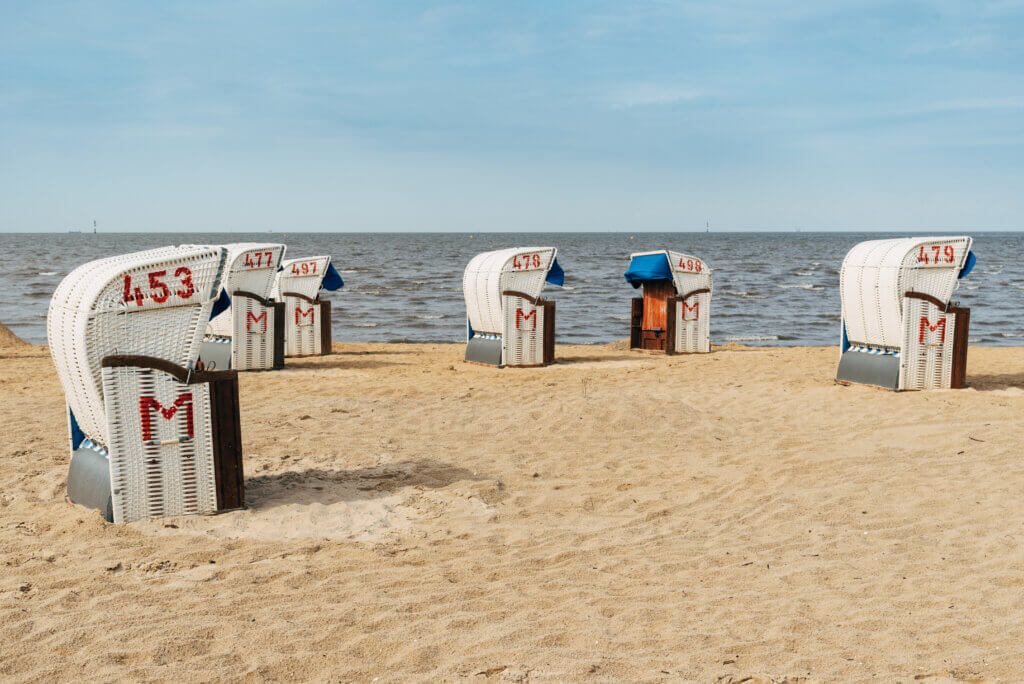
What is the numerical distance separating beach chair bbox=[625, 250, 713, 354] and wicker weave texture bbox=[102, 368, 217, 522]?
11.4m

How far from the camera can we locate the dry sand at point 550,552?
407 centimetres

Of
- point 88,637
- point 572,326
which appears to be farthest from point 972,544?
point 572,326

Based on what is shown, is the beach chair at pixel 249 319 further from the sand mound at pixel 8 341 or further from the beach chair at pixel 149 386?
the beach chair at pixel 149 386

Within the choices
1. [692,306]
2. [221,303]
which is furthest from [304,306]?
[221,303]

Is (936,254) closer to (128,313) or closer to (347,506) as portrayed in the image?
(347,506)

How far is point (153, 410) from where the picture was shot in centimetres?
563

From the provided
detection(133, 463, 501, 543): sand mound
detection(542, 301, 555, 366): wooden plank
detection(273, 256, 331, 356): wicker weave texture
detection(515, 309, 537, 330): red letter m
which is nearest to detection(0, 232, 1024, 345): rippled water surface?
detection(273, 256, 331, 356): wicker weave texture

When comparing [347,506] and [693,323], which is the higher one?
[693,323]

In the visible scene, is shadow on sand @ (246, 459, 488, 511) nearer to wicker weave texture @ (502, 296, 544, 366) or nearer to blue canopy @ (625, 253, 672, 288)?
wicker weave texture @ (502, 296, 544, 366)

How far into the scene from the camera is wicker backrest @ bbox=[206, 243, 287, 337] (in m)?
13.2

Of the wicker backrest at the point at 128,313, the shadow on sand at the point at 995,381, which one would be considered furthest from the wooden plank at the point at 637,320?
the wicker backrest at the point at 128,313

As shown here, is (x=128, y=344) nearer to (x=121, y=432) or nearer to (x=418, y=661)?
(x=121, y=432)

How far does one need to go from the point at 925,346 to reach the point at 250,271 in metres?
9.56

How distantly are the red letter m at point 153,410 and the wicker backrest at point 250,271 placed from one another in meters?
7.70
